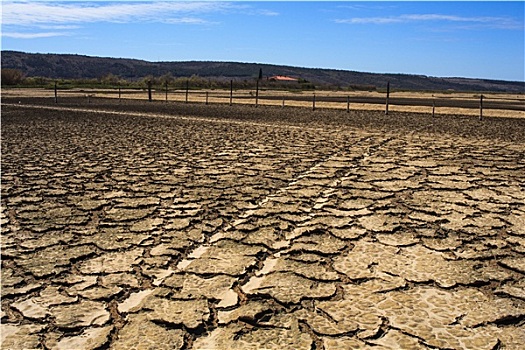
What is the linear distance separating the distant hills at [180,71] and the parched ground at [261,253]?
82473 millimetres

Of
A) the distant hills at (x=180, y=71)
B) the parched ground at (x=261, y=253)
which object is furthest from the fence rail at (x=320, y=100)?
the distant hills at (x=180, y=71)

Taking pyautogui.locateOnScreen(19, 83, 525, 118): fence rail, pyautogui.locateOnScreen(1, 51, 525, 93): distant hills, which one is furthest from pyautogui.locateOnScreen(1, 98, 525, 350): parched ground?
pyautogui.locateOnScreen(1, 51, 525, 93): distant hills

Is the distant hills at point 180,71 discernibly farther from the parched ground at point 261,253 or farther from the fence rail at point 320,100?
the parched ground at point 261,253

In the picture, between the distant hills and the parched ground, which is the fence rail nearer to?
the parched ground

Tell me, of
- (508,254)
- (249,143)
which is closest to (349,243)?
(508,254)

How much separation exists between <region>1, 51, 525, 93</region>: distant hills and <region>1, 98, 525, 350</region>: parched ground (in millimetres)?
82473

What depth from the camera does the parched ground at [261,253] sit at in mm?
2289

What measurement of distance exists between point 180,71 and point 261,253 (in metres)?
117

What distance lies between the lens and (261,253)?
3.28 metres

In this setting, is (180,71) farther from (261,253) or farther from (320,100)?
(261,253)

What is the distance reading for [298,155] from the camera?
7508 mm

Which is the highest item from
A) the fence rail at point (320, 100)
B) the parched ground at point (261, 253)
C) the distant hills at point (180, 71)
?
the distant hills at point (180, 71)

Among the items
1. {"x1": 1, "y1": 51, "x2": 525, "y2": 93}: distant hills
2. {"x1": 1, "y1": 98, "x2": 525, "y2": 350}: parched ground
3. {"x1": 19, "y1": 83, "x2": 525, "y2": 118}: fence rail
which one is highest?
{"x1": 1, "y1": 51, "x2": 525, "y2": 93}: distant hills

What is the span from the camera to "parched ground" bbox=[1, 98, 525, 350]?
2.29 meters
